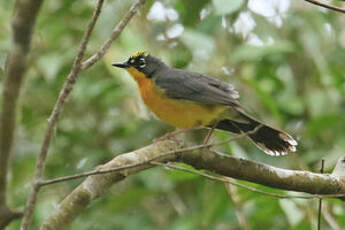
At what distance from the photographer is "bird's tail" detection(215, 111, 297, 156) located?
14.9ft

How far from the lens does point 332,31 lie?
21.3 ft

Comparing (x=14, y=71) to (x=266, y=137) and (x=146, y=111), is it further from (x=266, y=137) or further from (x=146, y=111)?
(x=146, y=111)

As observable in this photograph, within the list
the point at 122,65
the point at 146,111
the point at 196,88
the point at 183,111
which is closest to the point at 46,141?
the point at 183,111

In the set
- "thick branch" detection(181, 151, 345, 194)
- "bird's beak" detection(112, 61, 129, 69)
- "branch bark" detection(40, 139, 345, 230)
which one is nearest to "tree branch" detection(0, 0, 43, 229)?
"branch bark" detection(40, 139, 345, 230)

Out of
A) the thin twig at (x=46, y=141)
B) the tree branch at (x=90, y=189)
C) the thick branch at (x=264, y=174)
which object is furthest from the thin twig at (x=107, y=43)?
the thick branch at (x=264, y=174)

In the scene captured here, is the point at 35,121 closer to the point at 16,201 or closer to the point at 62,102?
the point at 16,201

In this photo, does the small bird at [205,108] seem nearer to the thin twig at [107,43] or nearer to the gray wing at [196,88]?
the gray wing at [196,88]

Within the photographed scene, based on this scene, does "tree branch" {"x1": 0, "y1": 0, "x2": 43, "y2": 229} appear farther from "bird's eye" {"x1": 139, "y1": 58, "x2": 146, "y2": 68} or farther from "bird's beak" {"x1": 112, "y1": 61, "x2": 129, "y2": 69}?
"bird's eye" {"x1": 139, "y1": 58, "x2": 146, "y2": 68}

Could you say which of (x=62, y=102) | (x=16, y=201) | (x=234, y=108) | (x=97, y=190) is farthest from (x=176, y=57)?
(x=62, y=102)

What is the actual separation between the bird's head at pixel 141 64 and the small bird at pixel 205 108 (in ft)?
0.74

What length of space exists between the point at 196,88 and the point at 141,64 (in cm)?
64

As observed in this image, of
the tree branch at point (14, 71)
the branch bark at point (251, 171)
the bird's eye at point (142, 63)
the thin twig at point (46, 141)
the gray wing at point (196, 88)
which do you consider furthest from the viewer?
the bird's eye at point (142, 63)

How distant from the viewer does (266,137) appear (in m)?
4.61

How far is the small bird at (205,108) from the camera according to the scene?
456cm
